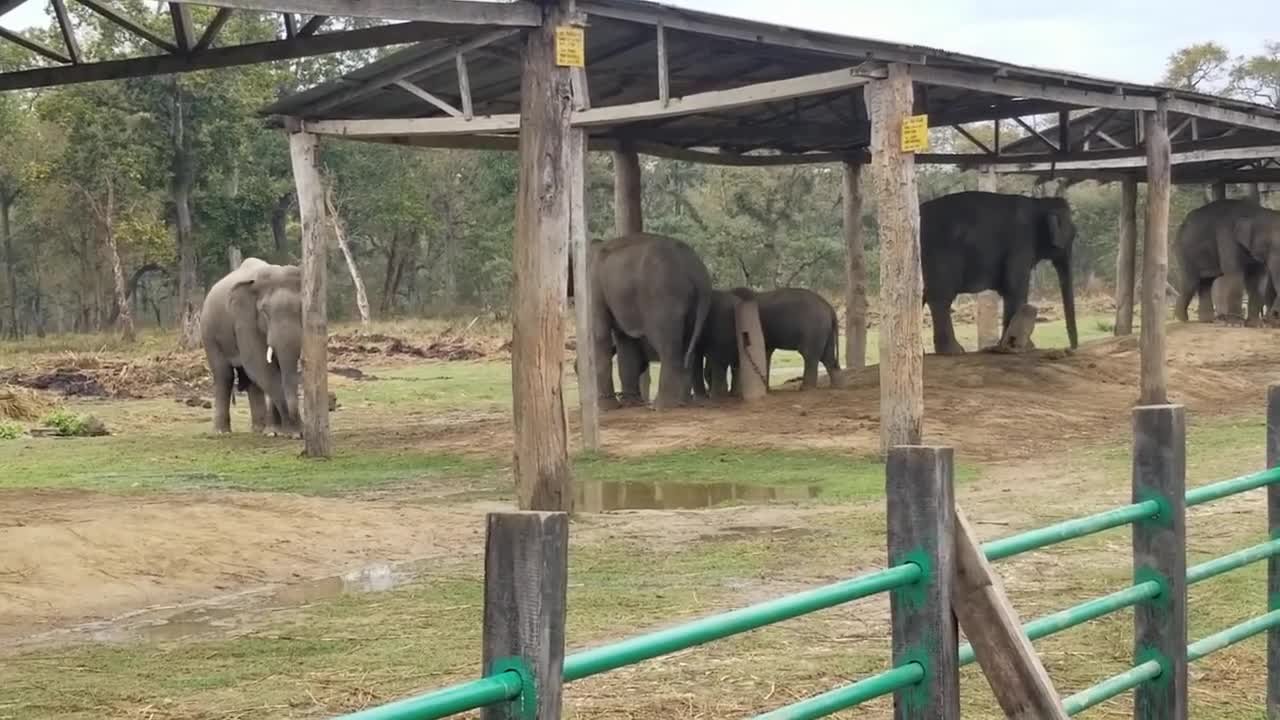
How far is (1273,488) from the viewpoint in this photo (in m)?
5.38

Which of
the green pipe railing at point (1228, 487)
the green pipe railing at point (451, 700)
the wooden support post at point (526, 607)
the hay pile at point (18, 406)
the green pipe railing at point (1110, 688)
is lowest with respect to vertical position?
the hay pile at point (18, 406)

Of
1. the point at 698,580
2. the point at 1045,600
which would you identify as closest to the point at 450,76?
the point at 698,580

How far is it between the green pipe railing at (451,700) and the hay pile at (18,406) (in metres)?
19.4

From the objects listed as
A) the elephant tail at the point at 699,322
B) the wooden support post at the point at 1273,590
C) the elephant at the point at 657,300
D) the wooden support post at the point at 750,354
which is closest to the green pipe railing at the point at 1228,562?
the wooden support post at the point at 1273,590

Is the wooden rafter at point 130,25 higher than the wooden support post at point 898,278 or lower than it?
higher

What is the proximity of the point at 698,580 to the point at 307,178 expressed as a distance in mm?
8637

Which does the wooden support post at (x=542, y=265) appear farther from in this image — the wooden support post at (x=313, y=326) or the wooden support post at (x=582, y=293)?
the wooden support post at (x=313, y=326)

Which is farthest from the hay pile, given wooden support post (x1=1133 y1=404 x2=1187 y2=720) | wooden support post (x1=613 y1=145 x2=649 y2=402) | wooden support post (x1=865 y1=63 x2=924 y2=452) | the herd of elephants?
wooden support post (x1=1133 y1=404 x2=1187 y2=720)

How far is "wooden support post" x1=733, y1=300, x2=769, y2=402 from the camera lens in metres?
18.6

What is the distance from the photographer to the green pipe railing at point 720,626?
2.76 meters

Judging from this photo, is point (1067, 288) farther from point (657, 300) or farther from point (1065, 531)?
point (1065, 531)

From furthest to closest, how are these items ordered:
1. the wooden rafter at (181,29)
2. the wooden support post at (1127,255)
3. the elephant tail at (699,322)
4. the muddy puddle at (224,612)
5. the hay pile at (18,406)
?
the wooden support post at (1127,255), the hay pile at (18,406), the elephant tail at (699,322), the wooden rafter at (181,29), the muddy puddle at (224,612)

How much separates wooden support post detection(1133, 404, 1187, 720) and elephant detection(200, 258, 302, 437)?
14354mm

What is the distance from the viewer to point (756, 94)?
1366cm
